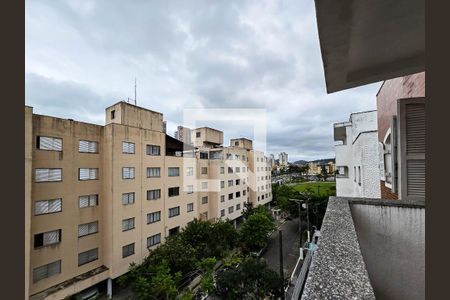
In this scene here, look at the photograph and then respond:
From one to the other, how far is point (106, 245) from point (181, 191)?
19.6ft

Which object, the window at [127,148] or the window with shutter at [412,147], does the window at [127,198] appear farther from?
the window with shutter at [412,147]

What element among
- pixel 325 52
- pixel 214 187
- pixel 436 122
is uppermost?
pixel 325 52

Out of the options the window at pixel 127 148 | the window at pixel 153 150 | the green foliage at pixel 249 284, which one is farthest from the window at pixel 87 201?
the green foliage at pixel 249 284

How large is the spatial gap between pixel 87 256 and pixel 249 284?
836 centimetres

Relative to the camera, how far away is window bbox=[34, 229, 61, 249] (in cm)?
936

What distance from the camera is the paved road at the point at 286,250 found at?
14703 mm

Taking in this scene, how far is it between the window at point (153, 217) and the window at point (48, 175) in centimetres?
538

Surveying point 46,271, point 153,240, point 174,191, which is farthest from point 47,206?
point 174,191

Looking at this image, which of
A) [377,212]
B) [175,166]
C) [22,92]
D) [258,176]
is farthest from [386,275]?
[258,176]

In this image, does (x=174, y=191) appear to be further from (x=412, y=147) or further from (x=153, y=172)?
(x=412, y=147)

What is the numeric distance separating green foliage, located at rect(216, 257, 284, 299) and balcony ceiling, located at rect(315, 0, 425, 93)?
783cm

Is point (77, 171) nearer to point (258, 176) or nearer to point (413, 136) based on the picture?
point (413, 136)

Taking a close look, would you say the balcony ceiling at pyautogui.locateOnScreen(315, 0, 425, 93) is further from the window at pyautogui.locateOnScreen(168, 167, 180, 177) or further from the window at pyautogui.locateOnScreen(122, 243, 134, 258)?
the window at pyautogui.locateOnScreen(168, 167, 180, 177)

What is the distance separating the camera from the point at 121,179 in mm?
12094
